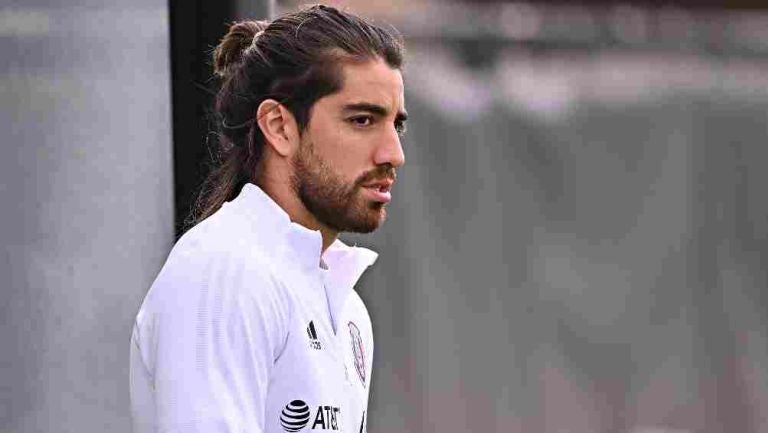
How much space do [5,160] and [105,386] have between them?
0.73 m

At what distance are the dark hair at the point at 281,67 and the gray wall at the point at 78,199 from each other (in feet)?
1.31

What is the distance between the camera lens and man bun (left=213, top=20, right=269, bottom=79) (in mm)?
2953

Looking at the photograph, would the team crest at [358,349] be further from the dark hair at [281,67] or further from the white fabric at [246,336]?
the dark hair at [281,67]

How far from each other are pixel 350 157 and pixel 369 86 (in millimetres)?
140

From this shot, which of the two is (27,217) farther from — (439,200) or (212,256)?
(439,200)

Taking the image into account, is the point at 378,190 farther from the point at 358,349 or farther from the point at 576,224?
the point at 576,224

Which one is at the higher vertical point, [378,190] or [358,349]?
[378,190]

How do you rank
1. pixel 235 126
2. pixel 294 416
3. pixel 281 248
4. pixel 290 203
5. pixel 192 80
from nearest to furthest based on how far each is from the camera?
pixel 294 416
pixel 281 248
pixel 290 203
pixel 235 126
pixel 192 80

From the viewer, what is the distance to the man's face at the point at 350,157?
2.75m

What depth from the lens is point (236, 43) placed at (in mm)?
2982

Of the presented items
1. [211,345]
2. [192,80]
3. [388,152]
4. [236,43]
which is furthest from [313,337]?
[192,80]

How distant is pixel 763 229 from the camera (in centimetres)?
567

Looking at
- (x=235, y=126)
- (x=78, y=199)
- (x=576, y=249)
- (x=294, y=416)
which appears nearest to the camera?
(x=294, y=416)

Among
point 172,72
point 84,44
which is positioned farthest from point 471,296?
point 84,44
